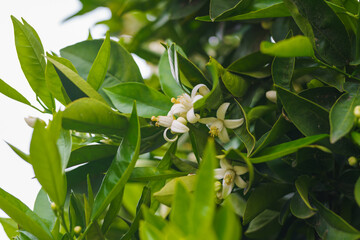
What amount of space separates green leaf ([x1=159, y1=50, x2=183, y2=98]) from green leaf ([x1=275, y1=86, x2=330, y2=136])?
17 cm

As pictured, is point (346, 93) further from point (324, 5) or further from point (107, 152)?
point (107, 152)

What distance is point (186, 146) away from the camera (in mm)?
900

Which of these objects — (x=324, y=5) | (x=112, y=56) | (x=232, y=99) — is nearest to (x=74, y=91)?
(x=112, y=56)

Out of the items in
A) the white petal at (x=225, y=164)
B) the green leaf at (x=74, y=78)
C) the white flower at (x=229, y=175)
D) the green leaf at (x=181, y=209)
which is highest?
the green leaf at (x=74, y=78)

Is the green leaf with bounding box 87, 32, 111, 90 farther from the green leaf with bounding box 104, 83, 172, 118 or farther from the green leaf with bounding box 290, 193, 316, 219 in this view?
the green leaf with bounding box 290, 193, 316, 219

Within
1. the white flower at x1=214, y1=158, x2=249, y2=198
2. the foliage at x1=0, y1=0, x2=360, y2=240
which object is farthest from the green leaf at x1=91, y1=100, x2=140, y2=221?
the white flower at x1=214, y1=158, x2=249, y2=198

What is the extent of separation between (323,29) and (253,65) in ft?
0.33

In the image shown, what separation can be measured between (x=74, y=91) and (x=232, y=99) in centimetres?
21

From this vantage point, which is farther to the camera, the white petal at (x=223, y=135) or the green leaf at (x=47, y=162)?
the white petal at (x=223, y=135)

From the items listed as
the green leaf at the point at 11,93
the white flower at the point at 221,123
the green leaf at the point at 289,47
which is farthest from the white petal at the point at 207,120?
the green leaf at the point at 11,93

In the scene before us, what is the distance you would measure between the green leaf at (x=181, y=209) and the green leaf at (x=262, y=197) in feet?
0.57

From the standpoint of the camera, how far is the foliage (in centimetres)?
45

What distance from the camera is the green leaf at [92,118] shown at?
0.47 metres

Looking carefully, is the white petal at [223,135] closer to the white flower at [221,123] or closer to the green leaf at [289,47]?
the white flower at [221,123]
